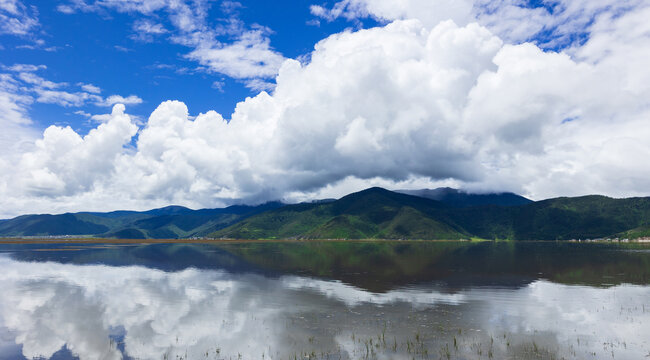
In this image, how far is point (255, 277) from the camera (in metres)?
99.5

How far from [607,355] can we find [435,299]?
29.7 meters

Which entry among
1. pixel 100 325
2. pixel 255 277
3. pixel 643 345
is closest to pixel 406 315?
pixel 643 345

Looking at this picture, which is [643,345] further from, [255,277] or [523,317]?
[255,277]

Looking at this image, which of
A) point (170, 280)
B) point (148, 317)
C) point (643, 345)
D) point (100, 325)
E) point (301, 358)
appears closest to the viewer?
point (301, 358)

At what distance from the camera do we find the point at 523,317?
52062 mm

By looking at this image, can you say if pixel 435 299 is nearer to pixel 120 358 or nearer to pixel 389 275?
pixel 389 275

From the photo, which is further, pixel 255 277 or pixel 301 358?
pixel 255 277

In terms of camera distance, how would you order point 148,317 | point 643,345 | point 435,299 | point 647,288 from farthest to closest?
point 647,288 < point 435,299 < point 148,317 < point 643,345

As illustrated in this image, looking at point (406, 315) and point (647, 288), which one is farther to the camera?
point (647, 288)

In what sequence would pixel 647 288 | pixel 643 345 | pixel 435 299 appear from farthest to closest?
pixel 647 288, pixel 435 299, pixel 643 345

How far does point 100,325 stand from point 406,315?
42.8 m

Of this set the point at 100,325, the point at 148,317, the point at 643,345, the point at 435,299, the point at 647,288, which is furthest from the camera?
the point at 647,288

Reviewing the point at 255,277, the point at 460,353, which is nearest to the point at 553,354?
the point at 460,353

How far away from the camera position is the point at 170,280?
94.9 metres
